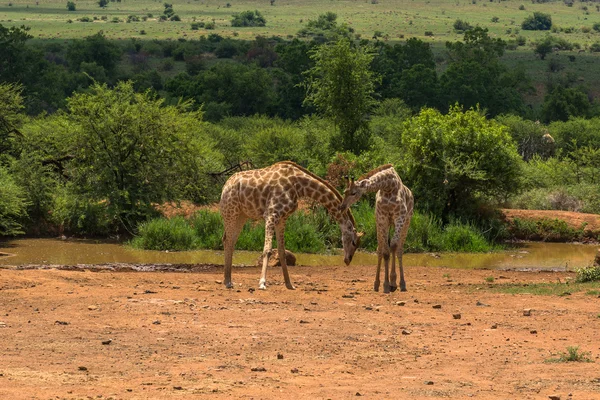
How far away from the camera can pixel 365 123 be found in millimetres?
33250

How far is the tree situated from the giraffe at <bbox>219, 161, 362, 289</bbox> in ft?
48.4

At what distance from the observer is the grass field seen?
9388 cm

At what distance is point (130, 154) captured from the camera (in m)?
28.7

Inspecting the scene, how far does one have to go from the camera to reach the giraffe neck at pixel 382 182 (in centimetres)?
1706

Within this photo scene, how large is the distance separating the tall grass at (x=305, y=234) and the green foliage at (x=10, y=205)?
117 inches

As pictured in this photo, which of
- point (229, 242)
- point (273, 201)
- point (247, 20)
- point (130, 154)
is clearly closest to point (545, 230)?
point (130, 154)

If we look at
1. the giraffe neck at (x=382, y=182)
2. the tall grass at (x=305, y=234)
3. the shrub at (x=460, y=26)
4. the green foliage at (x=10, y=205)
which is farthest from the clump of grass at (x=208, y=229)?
the shrub at (x=460, y=26)

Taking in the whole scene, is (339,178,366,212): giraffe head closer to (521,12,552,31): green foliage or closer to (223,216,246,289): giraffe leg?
Answer: (223,216,246,289): giraffe leg

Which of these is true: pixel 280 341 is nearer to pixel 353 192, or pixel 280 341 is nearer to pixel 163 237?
pixel 353 192

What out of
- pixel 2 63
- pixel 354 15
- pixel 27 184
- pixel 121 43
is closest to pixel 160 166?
pixel 27 184

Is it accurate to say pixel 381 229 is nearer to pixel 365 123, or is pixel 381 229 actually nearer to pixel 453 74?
pixel 365 123

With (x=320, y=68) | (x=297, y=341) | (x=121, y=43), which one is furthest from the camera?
(x=121, y=43)

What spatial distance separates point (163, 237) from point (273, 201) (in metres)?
9.41

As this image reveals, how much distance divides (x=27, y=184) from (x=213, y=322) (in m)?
16.1
